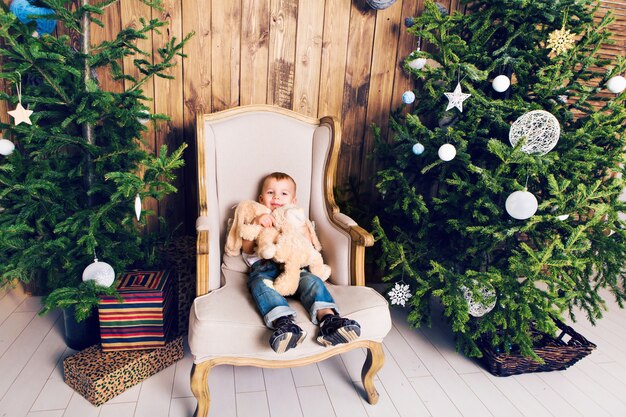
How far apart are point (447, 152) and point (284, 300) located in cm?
94

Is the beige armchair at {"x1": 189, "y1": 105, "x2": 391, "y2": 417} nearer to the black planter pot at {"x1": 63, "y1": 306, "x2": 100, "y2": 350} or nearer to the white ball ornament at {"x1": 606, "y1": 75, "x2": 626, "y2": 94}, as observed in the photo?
the black planter pot at {"x1": 63, "y1": 306, "x2": 100, "y2": 350}

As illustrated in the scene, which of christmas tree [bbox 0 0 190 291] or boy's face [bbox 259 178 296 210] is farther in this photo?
boy's face [bbox 259 178 296 210]

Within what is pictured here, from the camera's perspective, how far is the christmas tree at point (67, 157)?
1585 mm

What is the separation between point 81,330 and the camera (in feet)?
6.28

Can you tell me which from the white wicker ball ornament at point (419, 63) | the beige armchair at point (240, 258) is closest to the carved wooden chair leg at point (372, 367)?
the beige armchair at point (240, 258)

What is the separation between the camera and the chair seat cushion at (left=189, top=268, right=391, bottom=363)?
145 cm

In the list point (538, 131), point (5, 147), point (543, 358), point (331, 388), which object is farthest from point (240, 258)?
point (543, 358)

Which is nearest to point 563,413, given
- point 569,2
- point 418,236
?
point 418,236

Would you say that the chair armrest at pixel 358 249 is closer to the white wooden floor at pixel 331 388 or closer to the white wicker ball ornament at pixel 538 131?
the white wooden floor at pixel 331 388

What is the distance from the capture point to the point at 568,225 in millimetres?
1755

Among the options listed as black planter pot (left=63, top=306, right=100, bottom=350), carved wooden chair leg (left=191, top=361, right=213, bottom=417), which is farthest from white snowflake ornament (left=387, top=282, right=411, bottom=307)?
black planter pot (left=63, top=306, right=100, bottom=350)

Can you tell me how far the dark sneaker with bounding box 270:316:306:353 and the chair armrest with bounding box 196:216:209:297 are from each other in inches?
13.2

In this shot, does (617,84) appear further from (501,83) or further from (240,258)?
(240,258)

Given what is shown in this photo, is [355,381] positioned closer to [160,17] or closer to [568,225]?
[568,225]
